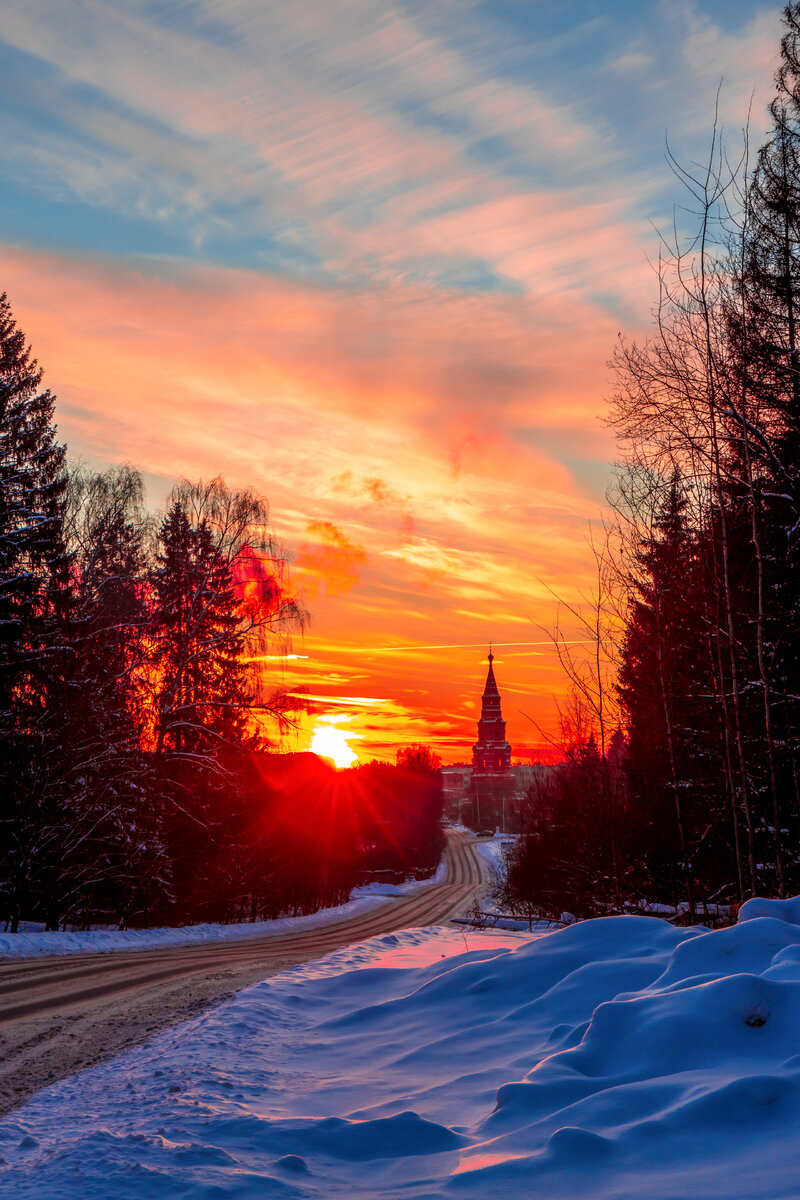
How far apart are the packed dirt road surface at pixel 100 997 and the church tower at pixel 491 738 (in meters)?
142

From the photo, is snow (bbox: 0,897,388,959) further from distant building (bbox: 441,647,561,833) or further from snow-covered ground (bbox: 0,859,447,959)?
distant building (bbox: 441,647,561,833)

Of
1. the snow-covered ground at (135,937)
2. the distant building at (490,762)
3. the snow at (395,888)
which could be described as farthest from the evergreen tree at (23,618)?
the distant building at (490,762)

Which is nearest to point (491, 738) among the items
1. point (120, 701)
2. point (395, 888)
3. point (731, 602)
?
point (395, 888)

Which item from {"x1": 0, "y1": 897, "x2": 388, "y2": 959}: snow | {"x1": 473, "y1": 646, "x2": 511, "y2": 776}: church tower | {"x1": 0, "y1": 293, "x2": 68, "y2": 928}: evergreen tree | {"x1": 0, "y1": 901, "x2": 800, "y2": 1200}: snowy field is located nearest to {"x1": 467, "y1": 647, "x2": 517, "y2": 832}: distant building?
{"x1": 473, "y1": 646, "x2": 511, "y2": 776}: church tower

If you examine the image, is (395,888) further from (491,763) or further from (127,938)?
(491,763)

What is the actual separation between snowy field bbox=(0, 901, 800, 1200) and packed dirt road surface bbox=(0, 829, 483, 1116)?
0.68 metres

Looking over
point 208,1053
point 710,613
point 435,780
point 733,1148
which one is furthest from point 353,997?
point 435,780

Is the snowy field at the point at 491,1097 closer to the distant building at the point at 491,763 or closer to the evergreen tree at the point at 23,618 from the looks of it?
the evergreen tree at the point at 23,618

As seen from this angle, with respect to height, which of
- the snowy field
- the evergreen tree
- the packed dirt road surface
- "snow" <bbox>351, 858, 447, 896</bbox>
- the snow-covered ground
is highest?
the evergreen tree

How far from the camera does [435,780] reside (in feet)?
304

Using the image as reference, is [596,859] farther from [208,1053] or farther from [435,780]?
[435,780]

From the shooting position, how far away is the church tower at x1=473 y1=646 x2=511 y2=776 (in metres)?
158

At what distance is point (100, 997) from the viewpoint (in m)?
9.95

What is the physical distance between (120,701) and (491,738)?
14245 cm
